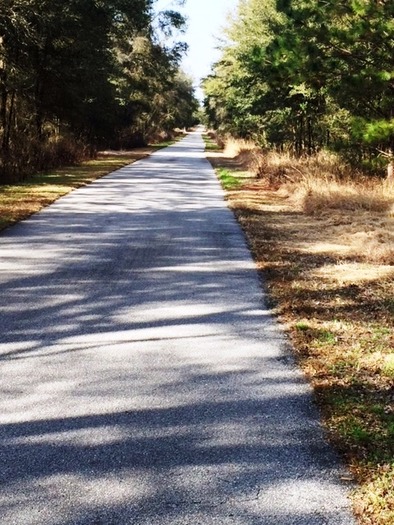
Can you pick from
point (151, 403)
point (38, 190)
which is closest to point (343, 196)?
point (38, 190)

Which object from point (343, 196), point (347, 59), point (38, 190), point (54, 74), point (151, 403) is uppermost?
point (54, 74)

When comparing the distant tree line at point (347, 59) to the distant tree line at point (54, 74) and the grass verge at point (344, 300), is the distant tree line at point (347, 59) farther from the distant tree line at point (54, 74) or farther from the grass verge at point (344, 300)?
the distant tree line at point (54, 74)

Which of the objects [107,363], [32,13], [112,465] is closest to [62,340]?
[107,363]

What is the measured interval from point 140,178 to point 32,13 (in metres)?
6.08

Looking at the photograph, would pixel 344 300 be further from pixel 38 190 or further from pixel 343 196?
pixel 38 190

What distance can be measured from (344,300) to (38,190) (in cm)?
1085

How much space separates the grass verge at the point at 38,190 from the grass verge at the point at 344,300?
4.25 meters

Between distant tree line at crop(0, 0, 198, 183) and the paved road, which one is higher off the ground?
distant tree line at crop(0, 0, 198, 183)

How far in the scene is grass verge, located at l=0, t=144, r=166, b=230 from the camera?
11.1m

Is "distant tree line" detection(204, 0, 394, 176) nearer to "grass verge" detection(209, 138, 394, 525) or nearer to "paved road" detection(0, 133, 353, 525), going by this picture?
"grass verge" detection(209, 138, 394, 525)

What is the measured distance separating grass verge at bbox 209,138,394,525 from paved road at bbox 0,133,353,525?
157 millimetres

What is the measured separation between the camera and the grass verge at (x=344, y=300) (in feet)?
10.3

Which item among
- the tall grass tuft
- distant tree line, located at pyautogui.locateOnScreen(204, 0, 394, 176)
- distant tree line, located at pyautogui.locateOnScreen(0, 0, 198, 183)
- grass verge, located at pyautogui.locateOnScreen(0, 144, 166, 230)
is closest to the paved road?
the tall grass tuft

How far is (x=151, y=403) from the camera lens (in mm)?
3617
